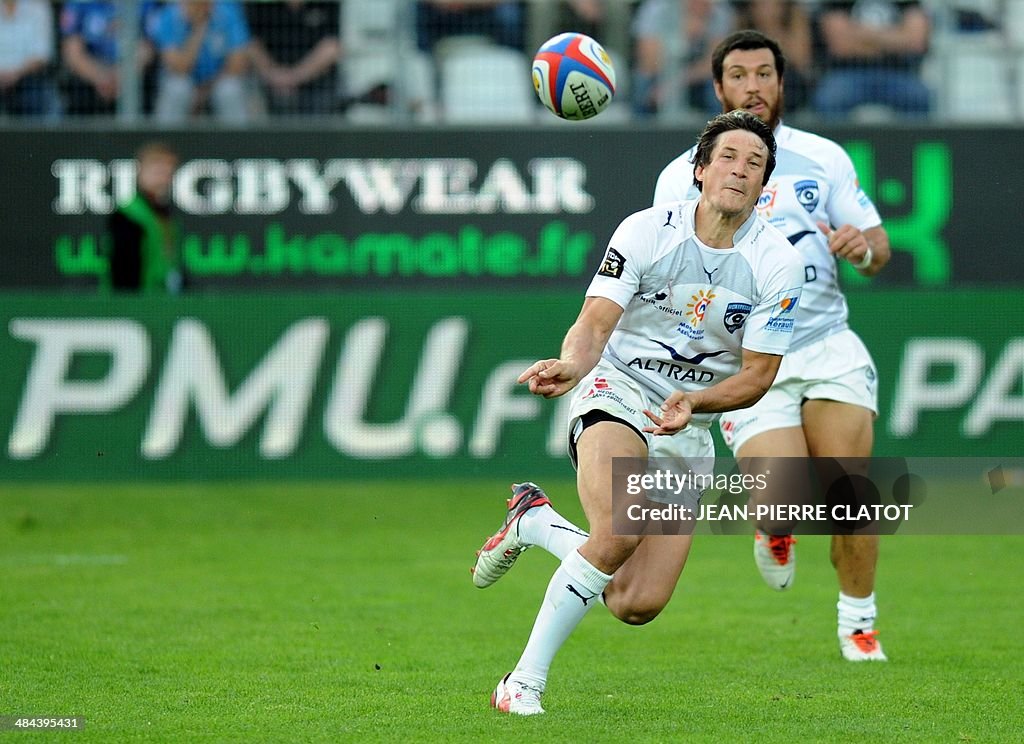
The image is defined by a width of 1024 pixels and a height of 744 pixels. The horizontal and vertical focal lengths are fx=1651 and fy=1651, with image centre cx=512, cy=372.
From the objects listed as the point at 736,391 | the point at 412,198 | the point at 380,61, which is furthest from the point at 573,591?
the point at 380,61

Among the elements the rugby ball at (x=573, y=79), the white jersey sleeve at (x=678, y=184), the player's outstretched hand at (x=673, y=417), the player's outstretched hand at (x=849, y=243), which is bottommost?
the player's outstretched hand at (x=673, y=417)

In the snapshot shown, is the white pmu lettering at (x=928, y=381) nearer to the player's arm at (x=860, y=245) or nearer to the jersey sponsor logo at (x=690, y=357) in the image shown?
the player's arm at (x=860, y=245)

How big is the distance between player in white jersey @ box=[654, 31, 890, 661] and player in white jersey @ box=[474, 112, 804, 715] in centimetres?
125

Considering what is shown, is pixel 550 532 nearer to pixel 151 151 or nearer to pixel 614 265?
pixel 614 265

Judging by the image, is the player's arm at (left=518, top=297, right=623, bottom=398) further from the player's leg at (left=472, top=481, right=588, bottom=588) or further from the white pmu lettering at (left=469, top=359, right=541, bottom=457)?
the white pmu lettering at (left=469, top=359, right=541, bottom=457)

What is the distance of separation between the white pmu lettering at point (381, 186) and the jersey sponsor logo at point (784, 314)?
880 cm

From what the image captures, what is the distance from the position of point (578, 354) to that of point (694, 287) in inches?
28.2

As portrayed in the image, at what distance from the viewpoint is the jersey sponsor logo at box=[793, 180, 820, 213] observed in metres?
8.13

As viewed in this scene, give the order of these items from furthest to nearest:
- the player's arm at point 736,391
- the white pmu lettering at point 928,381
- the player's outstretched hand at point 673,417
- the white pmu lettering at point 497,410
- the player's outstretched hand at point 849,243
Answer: the white pmu lettering at point 928,381, the white pmu lettering at point 497,410, the player's outstretched hand at point 849,243, the player's arm at point 736,391, the player's outstretched hand at point 673,417

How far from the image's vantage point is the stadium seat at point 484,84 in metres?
15.6

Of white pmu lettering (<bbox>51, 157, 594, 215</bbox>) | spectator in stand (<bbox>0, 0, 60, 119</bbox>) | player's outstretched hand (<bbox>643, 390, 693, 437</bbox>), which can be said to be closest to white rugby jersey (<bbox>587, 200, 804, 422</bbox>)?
player's outstretched hand (<bbox>643, 390, 693, 437</bbox>)

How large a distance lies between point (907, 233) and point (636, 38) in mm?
3132

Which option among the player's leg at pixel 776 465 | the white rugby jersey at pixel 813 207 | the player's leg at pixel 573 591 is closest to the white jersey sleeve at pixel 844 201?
the white rugby jersey at pixel 813 207

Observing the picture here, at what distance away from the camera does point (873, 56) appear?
15.6 m
